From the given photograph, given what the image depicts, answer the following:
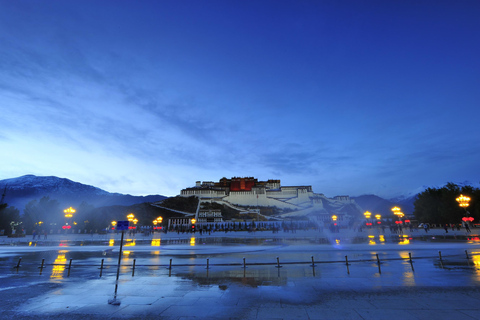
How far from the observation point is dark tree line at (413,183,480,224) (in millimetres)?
56031

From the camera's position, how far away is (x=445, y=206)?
56.9 metres

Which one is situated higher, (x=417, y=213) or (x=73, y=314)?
(x=417, y=213)

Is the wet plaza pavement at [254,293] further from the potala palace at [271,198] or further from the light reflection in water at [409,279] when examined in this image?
the potala palace at [271,198]

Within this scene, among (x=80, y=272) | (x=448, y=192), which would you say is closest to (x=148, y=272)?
(x=80, y=272)

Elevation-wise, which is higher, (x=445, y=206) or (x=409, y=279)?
(x=445, y=206)

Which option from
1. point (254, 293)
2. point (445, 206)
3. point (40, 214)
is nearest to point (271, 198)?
point (445, 206)

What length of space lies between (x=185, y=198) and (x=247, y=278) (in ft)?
446

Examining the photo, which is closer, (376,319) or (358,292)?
(376,319)

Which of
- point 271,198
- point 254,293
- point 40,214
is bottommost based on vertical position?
point 254,293

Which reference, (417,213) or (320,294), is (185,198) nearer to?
(417,213)

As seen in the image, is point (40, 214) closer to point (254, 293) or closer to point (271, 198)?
point (254, 293)

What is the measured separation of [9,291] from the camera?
8.87m

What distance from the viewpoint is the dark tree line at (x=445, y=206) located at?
56.0m

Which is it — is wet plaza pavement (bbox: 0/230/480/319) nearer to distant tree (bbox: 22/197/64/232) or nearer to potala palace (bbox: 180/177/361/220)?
distant tree (bbox: 22/197/64/232)
